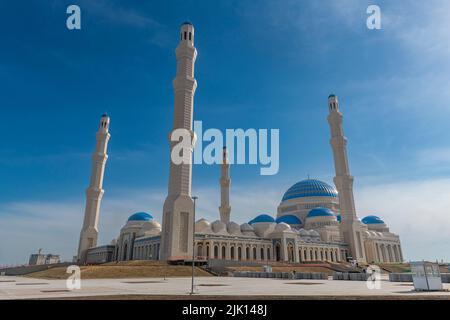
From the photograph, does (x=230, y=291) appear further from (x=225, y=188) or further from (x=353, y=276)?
(x=225, y=188)

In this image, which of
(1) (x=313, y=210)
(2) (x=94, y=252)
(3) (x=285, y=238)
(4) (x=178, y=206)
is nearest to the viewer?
(4) (x=178, y=206)

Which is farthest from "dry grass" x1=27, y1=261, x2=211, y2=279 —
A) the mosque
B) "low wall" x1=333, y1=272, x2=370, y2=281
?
"low wall" x1=333, y1=272, x2=370, y2=281

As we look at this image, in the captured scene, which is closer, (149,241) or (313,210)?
(149,241)

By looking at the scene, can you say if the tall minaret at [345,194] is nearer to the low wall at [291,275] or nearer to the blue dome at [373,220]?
the blue dome at [373,220]

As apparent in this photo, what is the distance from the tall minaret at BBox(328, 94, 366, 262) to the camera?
7144 centimetres

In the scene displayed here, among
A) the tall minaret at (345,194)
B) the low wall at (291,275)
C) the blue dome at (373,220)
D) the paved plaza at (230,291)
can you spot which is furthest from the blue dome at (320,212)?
the paved plaza at (230,291)

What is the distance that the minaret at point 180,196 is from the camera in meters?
47.2

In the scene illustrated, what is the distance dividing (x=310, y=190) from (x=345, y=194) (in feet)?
77.0

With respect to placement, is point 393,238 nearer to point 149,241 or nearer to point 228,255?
point 228,255

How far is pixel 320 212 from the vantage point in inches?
3305

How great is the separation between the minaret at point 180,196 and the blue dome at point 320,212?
4473cm
